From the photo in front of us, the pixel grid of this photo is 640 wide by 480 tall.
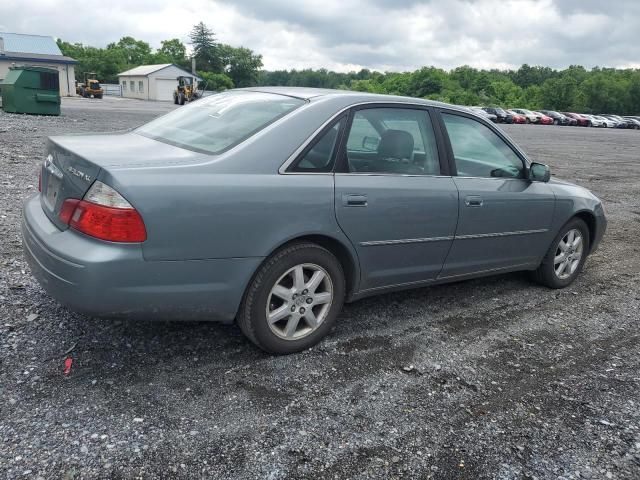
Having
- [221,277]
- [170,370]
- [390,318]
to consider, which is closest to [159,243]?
[221,277]

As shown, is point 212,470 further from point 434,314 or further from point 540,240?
point 540,240

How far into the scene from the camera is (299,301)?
3451 mm

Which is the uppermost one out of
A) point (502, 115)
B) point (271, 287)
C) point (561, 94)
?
point (561, 94)

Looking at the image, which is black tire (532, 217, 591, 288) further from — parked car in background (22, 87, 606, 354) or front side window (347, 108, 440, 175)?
front side window (347, 108, 440, 175)

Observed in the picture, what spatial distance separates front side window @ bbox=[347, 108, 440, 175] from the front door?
9.3 inches

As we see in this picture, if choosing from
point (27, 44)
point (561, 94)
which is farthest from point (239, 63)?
point (561, 94)

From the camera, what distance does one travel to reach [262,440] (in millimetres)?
2689

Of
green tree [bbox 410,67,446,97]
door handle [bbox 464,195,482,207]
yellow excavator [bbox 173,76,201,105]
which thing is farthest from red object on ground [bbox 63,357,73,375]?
green tree [bbox 410,67,446,97]

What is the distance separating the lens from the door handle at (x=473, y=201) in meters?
4.11

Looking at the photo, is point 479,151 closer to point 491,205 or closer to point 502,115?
point 491,205

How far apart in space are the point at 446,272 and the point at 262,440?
83.2 inches

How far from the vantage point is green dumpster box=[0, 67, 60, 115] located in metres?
18.9

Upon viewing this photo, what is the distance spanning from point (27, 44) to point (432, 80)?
59059mm

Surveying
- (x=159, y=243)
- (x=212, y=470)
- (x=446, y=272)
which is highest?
(x=159, y=243)
